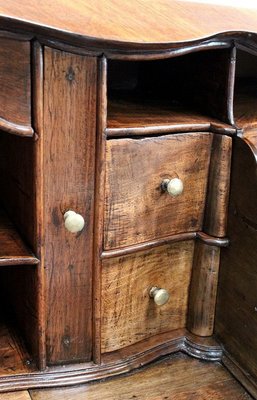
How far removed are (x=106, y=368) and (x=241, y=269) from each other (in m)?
0.34

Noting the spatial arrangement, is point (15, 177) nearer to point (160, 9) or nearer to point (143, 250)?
point (143, 250)

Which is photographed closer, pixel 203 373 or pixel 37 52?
pixel 37 52

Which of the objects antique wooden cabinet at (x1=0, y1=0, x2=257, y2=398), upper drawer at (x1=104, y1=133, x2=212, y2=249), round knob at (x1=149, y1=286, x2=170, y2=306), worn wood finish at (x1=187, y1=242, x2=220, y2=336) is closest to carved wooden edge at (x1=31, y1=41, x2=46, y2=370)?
antique wooden cabinet at (x1=0, y1=0, x2=257, y2=398)

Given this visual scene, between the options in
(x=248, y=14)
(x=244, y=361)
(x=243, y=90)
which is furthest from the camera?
(x=243, y=90)

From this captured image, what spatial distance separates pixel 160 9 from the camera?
1.12m

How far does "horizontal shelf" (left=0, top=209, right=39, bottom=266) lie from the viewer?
1.01 metres

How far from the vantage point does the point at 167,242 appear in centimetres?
113

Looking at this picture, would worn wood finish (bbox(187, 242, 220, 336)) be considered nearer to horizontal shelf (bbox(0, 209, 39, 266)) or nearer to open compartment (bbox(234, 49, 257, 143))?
open compartment (bbox(234, 49, 257, 143))

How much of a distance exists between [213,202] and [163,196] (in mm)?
115

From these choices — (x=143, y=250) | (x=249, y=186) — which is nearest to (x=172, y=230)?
(x=143, y=250)

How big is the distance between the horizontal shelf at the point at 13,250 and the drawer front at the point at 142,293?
0.15 m

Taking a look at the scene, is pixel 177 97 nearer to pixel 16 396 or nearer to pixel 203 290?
pixel 203 290

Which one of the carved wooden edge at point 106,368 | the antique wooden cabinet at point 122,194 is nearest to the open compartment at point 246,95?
the antique wooden cabinet at point 122,194

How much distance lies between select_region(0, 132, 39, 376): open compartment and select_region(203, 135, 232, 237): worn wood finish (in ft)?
1.19
